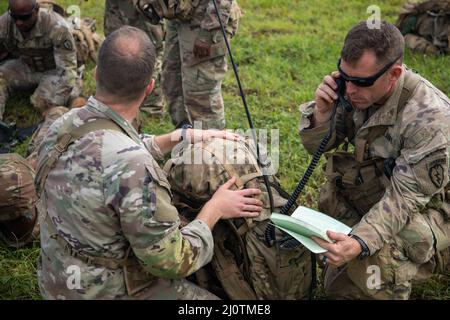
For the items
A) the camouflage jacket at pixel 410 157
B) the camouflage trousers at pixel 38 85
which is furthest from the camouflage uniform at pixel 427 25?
the camouflage jacket at pixel 410 157

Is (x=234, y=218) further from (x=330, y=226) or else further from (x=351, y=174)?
(x=351, y=174)

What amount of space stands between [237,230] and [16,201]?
5.45 feet

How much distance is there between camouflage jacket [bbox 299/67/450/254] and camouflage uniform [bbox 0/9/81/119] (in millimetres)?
3622

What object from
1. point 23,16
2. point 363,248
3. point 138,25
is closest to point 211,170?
point 363,248

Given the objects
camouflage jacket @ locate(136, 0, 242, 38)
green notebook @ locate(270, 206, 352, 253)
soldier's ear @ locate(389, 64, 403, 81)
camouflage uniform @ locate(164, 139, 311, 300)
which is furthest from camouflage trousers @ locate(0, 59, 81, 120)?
soldier's ear @ locate(389, 64, 403, 81)

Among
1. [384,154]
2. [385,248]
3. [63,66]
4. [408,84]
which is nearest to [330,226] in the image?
[385,248]

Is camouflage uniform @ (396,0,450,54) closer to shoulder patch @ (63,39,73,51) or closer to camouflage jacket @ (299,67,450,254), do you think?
shoulder patch @ (63,39,73,51)

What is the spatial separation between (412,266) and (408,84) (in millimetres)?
1007

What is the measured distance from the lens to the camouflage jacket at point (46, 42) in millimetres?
5812

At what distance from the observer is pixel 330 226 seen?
10.1 ft

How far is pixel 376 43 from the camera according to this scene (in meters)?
2.99

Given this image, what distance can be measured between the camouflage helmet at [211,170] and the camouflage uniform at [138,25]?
240 centimetres

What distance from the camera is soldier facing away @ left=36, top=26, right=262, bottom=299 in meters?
2.52

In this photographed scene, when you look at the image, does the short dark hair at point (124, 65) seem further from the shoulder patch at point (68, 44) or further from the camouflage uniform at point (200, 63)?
the shoulder patch at point (68, 44)
